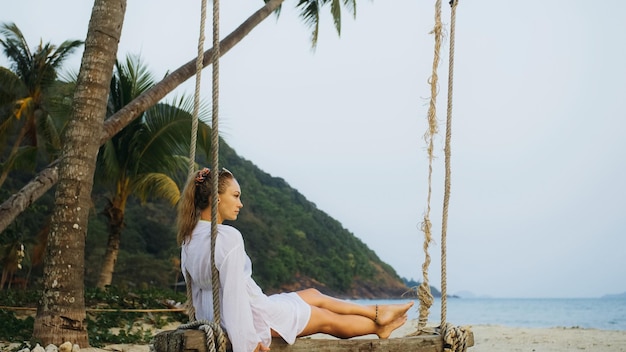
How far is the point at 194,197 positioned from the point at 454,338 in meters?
1.49

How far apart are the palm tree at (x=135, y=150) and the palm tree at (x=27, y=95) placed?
5.85 feet

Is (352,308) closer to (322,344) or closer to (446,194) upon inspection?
(322,344)

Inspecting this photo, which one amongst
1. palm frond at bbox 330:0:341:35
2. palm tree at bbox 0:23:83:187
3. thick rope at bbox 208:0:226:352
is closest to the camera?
thick rope at bbox 208:0:226:352

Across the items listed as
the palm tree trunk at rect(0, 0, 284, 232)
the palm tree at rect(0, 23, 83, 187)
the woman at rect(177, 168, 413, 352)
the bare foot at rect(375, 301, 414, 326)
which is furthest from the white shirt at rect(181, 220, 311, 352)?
the palm tree at rect(0, 23, 83, 187)

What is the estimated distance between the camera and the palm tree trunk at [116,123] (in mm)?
7277

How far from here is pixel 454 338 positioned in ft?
10.7

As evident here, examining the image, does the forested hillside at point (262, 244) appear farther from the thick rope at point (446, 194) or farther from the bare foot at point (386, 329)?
the thick rope at point (446, 194)

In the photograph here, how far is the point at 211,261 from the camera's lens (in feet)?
9.51

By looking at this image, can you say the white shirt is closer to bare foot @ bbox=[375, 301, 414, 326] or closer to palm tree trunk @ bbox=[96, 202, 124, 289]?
bare foot @ bbox=[375, 301, 414, 326]

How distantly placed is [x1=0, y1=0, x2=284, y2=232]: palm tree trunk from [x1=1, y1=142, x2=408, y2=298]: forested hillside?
8.04 m

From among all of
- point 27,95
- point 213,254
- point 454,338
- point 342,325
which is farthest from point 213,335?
point 27,95

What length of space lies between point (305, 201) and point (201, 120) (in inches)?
1343

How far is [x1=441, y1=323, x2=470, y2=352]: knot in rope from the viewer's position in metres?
3.23

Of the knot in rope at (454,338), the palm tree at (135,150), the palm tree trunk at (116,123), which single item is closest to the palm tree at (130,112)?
the palm tree trunk at (116,123)
